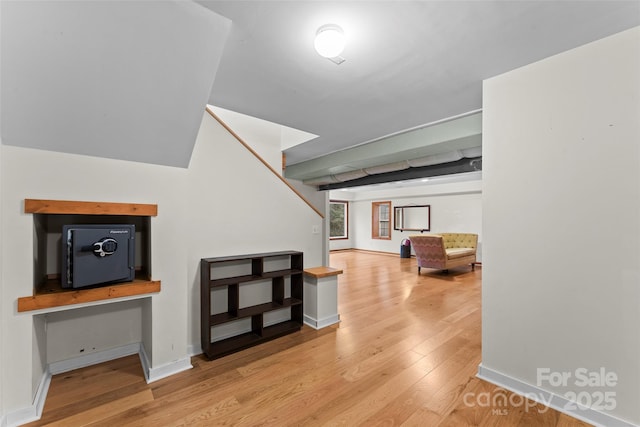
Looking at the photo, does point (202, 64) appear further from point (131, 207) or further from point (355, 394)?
point (355, 394)

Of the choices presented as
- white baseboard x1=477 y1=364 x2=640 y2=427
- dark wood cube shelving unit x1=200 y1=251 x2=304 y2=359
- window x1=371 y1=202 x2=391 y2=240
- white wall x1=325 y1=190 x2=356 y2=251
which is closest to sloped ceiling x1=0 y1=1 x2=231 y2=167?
dark wood cube shelving unit x1=200 y1=251 x2=304 y2=359

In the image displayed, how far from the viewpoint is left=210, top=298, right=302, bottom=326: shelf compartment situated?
2576 mm

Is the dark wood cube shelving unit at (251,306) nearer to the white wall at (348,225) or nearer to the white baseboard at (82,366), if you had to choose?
the white baseboard at (82,366)

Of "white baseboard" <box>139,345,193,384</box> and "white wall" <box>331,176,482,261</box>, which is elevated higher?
"white wall" <box>331,176,482,261</box>

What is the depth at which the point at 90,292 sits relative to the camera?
6.14 feet

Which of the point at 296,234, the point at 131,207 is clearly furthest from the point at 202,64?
the point at 296,234

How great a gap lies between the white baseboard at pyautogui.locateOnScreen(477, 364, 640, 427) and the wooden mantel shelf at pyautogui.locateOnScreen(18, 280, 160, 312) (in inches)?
105

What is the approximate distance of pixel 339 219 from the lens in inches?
432

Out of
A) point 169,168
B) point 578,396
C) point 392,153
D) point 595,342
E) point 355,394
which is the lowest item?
point 355,394

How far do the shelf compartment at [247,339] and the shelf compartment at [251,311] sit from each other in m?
0.22

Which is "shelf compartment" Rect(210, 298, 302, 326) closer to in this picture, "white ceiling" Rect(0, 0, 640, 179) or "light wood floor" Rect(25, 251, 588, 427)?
"light wood floor" Rect(25, 251, 588, 427)

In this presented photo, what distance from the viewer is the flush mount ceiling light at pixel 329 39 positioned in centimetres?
154

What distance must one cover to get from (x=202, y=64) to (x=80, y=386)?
7.97 ft

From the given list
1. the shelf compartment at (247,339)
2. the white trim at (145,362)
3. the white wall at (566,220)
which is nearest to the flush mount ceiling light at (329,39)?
the white wall at (566,220)
